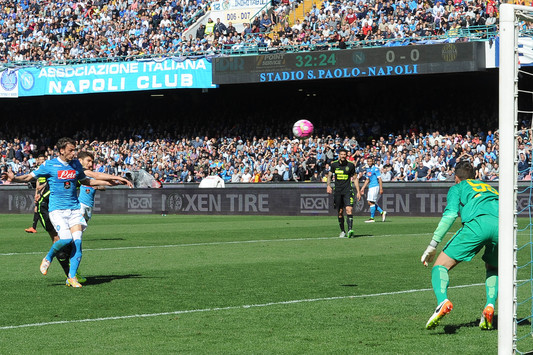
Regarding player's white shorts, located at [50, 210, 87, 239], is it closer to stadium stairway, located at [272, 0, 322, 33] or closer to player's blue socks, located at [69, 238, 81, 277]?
player's blue socks, located at [69, 238, 81, 277]

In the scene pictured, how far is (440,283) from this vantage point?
26.0ft

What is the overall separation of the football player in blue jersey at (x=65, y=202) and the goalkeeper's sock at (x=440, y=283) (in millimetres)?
4938

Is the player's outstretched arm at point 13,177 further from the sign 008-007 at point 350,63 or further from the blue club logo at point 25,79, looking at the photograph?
the blue club logo at point 25,79

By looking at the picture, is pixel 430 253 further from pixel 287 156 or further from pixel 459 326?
pixel 287 156

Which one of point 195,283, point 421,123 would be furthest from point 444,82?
point 195,283

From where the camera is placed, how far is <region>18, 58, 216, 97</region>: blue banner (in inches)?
1587

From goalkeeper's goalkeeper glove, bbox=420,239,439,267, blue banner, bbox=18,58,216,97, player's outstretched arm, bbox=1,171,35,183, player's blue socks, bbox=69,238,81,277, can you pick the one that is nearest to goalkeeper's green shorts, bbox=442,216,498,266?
goalkeeper's goalkeeper glove, bbox=420,239,439,267

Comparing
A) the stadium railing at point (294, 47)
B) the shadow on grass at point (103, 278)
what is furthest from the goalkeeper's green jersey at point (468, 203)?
the stadium railing at point (294, 47)

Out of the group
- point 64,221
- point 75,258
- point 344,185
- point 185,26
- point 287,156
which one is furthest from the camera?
point 185,26

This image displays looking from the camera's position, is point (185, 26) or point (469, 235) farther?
point (185, 26)

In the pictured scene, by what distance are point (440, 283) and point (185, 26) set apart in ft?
125

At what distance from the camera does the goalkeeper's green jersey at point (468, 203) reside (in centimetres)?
810

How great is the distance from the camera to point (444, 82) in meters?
39.3

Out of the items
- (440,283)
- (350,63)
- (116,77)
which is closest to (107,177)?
(440,283)
